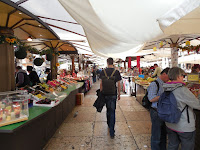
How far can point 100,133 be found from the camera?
12.7 ft

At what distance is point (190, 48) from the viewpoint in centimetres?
604

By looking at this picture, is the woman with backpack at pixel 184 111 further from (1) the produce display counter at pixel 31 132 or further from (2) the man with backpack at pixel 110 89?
(1) the produce display counter at pixel 31 132

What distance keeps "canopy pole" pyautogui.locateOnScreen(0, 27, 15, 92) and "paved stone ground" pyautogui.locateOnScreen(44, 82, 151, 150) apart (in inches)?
79.2

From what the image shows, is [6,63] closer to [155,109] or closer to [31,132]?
[31,132]

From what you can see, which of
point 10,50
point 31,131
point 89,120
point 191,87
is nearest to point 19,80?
point 10,50

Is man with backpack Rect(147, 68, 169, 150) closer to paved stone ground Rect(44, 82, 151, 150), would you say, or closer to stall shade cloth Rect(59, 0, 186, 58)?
paved stone ground Rect(44, 82, 151, 150)

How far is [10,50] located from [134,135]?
4.16m

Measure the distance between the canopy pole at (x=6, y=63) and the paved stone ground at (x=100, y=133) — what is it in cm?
201

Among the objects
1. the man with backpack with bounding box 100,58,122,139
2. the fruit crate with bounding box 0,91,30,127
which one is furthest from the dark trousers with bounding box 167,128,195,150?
the fruit crate with bounding box 0,91,30,127

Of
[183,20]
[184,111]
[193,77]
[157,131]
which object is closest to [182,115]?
[184,111]

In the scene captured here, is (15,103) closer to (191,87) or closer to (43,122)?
(43,122)

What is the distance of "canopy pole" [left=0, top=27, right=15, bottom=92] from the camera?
3922 millimetres

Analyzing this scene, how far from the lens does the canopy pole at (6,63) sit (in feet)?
12.9

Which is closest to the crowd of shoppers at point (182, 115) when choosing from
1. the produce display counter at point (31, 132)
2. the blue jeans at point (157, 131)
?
the blue jeans at point (157, 131)
